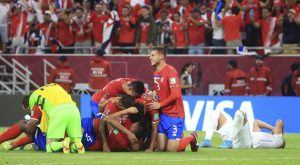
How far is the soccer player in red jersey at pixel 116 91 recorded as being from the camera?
1914cm

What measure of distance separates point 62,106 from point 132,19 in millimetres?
14497

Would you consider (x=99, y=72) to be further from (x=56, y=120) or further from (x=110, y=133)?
(x=56, y=120)

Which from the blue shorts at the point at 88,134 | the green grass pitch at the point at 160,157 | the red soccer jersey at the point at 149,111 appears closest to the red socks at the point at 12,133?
the green grass pitch at the point at 160,157

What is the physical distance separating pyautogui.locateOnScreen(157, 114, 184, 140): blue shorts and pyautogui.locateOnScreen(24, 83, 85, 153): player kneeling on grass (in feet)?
5.52

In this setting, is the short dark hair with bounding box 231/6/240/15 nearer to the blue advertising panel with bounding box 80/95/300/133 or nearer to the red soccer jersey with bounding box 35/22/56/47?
the blue advertising panel with bounding box 80/95/300/133

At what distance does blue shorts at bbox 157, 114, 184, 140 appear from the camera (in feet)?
64.2

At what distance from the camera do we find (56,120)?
18656mm

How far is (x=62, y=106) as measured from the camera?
1884 centimetres

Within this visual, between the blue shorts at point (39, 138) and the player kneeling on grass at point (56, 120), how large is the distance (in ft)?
0.50

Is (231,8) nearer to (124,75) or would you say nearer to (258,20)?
(258,20)

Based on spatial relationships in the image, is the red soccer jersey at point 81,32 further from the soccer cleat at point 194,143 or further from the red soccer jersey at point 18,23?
the soccer cleat at point 194,143

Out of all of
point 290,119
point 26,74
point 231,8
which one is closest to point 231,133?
point 290,119

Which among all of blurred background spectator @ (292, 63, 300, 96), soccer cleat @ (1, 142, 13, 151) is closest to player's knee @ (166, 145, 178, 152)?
soccer cleat @ (1, 142, 13, 151)

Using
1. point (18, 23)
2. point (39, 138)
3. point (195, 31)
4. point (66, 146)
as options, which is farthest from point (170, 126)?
point (18, 23)
